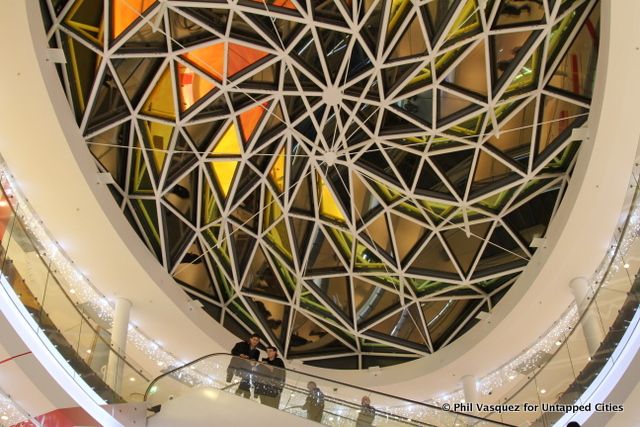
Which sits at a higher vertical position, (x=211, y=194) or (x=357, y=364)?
(x=211, y=194)

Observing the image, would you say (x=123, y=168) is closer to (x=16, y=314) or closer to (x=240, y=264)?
(x=240, y=264)

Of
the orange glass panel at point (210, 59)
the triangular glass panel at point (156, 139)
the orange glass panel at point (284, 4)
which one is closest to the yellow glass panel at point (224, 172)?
the triangular glass panel at point (156, 139)

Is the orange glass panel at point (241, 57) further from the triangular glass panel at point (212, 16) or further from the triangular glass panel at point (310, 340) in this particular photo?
the triangular glass panel at point (310, 340)

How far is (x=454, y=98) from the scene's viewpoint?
Result: 64.0 ft

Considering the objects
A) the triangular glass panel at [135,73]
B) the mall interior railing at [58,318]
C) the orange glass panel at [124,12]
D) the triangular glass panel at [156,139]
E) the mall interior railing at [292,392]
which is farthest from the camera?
the triangular glass panel at [156,139]

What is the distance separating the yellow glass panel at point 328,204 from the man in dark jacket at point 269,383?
7543mm

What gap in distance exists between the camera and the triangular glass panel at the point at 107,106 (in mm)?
18031

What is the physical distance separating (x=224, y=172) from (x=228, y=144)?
3.38 feet

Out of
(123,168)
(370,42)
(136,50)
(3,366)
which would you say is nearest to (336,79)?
(370,42)

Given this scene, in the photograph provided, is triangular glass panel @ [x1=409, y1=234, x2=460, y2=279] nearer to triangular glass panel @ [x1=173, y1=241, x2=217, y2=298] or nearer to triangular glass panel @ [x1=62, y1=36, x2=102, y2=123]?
triangular glass panel @ [x1=173, y1=241, x2=217, y2=298]

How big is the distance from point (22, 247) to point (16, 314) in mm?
1570

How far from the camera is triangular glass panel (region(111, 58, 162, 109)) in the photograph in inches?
710

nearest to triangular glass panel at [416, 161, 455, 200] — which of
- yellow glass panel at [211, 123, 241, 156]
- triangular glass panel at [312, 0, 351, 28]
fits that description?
triangular glass panel at [312, 0, 351, 28]

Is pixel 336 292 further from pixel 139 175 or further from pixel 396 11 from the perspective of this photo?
pixel 396 11
